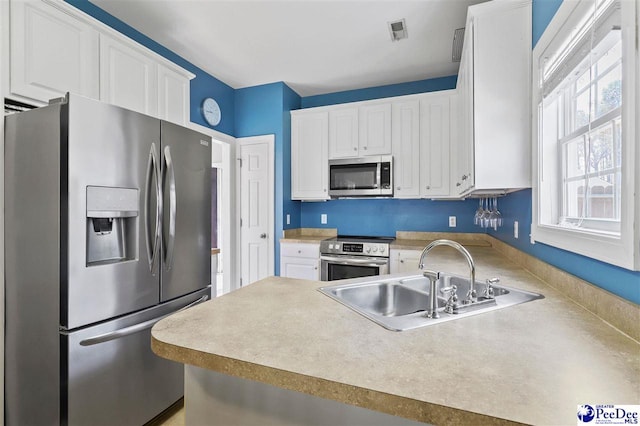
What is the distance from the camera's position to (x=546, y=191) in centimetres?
143

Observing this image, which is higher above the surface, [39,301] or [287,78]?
[287,78]

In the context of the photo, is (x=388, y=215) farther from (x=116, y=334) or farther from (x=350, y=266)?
(x=116, y=334)

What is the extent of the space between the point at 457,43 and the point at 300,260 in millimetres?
2510

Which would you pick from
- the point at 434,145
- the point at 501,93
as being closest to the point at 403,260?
the point at 434,145

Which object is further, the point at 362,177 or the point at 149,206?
the point at 362,177

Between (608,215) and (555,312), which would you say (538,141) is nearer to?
(608,215)

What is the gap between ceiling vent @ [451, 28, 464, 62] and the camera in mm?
2374

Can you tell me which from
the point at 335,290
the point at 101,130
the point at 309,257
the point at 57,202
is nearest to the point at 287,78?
the point at 309,257

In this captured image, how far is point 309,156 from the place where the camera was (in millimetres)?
3602

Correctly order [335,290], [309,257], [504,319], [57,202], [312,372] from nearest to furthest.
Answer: [312,372] < [504,319] < [335,290] < [57,202] < [309,257]

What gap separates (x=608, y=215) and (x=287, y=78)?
3.15 metres

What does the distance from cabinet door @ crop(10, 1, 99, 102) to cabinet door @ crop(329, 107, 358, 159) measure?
7.38 feet

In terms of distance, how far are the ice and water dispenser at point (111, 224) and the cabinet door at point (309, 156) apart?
2.15m

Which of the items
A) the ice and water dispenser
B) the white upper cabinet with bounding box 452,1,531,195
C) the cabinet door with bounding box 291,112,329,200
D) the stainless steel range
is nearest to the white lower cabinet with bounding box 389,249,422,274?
the stainless steel range
